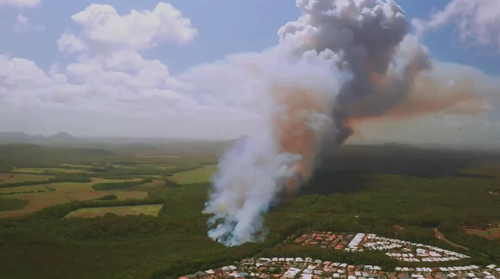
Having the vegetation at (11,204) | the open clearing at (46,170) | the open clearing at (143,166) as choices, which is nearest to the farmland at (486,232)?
the vegetation at (11,204)

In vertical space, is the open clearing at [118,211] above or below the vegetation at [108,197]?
below

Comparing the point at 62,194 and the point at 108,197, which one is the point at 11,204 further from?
the point at 108,197

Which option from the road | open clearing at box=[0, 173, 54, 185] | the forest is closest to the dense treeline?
the forest

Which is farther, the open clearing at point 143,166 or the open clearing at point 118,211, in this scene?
the open clearing at point 143,166

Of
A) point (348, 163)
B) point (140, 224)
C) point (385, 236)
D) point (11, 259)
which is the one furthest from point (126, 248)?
point (348, 163)

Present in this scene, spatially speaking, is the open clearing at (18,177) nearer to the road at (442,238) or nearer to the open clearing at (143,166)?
the open clearing at (143,166)

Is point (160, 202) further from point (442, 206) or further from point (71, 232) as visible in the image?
point (442, 206)

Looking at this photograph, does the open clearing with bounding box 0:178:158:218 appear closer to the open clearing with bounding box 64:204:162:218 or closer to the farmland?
the open clearing with bounding box 64:204:162:218
